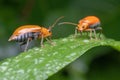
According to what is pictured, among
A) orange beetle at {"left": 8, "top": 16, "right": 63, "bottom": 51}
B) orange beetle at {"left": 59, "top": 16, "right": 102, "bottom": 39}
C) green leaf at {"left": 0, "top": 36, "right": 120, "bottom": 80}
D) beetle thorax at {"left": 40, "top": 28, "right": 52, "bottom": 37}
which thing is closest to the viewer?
green leaf at {"left": 0, "top": 36, "right": 120, "bottom": 80}

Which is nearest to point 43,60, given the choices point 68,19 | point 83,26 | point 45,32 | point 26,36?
point 26,36

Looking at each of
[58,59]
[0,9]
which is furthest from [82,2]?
[58,59]

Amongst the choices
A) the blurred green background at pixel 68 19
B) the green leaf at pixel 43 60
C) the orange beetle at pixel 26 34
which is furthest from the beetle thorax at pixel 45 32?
the blurred green background at pixel 68 19

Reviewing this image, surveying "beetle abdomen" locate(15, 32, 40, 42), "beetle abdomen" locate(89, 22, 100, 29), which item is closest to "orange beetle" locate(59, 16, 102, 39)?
"beetle abdomen" locate(89, 22, 100, 29)

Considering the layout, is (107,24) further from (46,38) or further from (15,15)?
(46,38)

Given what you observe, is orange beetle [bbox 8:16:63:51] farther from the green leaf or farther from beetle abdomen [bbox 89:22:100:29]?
beetle abdomen [bbox 89:22:100:29]

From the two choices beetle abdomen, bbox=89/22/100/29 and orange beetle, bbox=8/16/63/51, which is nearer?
orange beetle, bbox=8/16/63/51
